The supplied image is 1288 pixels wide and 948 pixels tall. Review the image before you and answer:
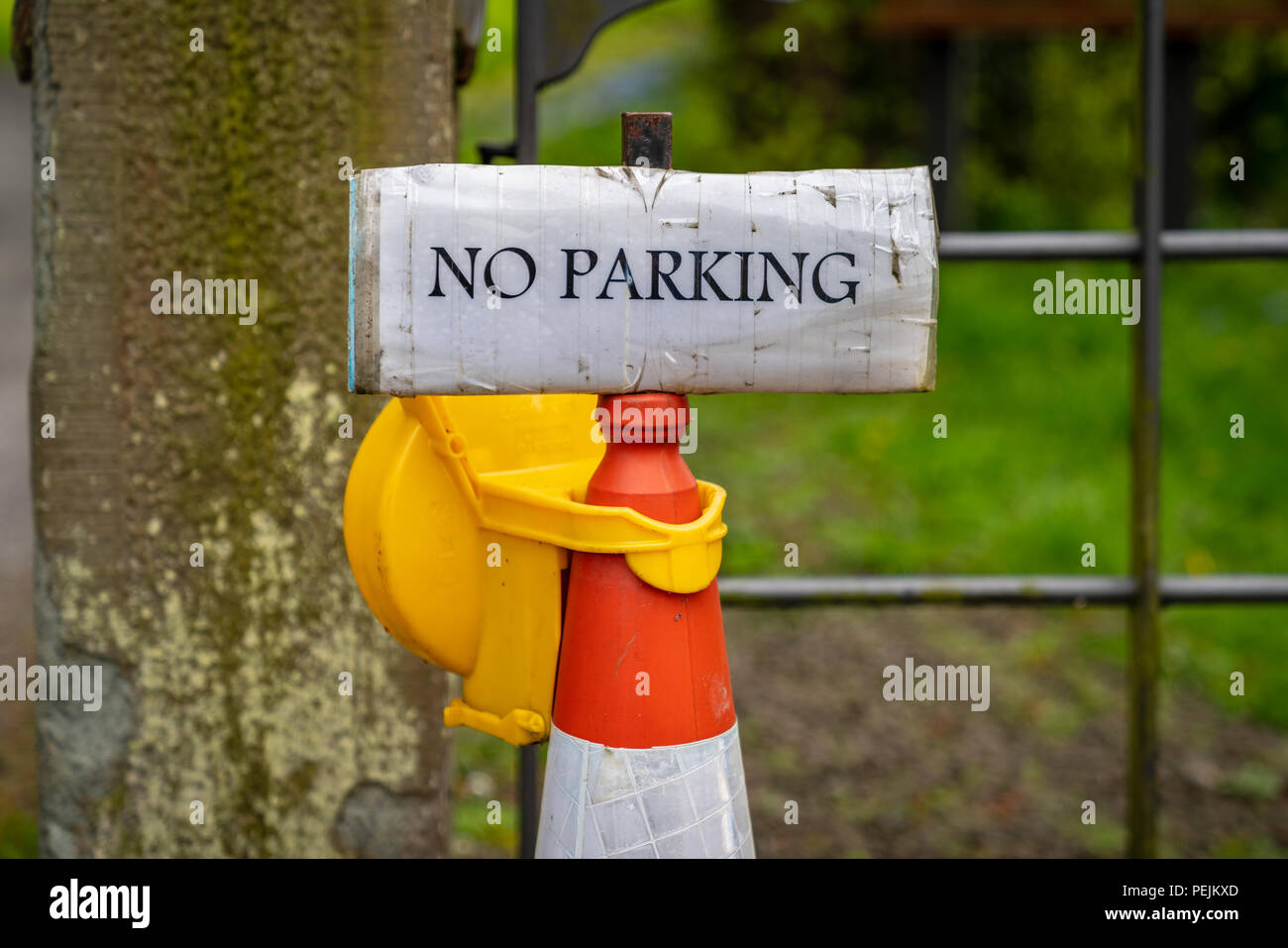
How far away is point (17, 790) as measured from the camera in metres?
2.38

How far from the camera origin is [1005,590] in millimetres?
1800

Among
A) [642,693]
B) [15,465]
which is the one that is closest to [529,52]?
[642,693]

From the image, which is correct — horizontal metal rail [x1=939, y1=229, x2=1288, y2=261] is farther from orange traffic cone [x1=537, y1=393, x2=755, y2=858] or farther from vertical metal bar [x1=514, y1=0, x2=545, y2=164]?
orange traffic cone [x1=537, y1=393, x2=755, y2=858]

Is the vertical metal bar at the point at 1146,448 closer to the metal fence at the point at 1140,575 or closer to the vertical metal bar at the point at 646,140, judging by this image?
the metal fence at the point at 1140,575

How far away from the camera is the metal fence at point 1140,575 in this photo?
1.74 metres

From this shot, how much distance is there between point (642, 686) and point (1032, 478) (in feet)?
10.2

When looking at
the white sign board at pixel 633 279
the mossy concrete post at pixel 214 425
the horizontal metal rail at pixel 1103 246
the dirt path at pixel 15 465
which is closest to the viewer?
the white sign board at pixel 633 279

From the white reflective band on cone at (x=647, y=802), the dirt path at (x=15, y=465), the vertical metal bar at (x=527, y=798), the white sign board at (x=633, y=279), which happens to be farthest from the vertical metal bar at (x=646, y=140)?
the dirt path at (x=15, y=465)

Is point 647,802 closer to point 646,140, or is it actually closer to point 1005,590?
point 646,140

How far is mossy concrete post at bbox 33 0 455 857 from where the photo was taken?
5.18ft

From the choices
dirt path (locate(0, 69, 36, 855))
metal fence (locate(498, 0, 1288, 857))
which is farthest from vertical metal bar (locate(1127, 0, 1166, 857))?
dirt path (locate(0, 69, 36, 855))

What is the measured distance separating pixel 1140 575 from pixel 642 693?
1011 millimetres

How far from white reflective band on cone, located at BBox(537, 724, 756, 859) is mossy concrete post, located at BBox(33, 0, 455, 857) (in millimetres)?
602

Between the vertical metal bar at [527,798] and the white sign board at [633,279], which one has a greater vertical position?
the white sign board at [633,279]
